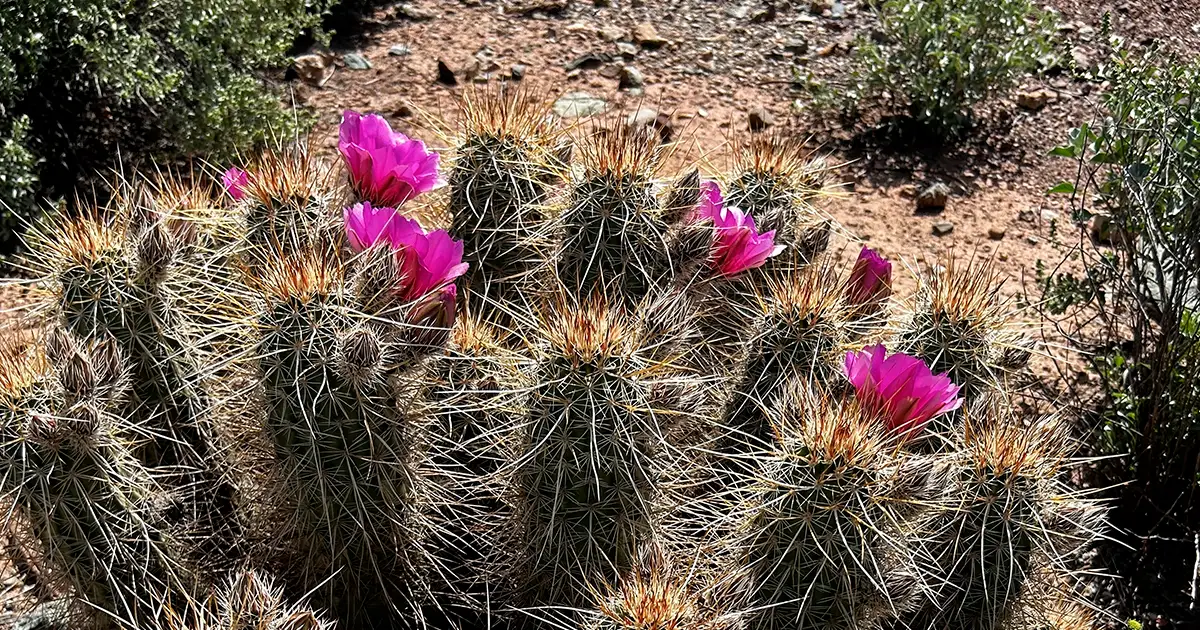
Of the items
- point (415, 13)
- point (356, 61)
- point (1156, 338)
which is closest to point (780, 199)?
point (1156, 338)

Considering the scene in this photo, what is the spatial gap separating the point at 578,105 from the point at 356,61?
1.18 metres

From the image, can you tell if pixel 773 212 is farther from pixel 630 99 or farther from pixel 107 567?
pixel 630 99

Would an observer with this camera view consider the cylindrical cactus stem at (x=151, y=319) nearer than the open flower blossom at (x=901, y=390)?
No

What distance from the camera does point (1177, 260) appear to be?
9.13ft

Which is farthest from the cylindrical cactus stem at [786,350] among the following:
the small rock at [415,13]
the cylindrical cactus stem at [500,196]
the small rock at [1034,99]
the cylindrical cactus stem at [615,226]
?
the small rock at [415,13]

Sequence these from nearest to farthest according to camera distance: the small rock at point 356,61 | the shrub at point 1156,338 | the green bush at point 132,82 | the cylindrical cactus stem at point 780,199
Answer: the cylindrical cactus stem at point 780,199 → the shrub at point 1156,338 → the green bush at point 132,82 → the small rock at point 356,61

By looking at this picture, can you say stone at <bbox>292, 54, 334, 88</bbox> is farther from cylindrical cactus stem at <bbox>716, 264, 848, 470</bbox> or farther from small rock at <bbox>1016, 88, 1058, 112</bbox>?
cylindrical cactus stem at <bbox>716, 264, 848, 470</bbox>

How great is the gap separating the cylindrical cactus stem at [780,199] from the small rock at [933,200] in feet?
6.94

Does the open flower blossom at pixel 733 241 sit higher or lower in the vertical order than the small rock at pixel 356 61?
higher

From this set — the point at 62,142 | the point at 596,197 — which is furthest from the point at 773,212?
the point at 62,142

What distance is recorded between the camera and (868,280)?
7.50ft

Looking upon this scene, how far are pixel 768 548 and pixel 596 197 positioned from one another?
0.74 m

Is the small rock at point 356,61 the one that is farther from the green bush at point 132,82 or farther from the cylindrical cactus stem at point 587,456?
the cylindrical cactus stem at point 587,456

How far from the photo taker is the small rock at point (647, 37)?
5488 millimetres
